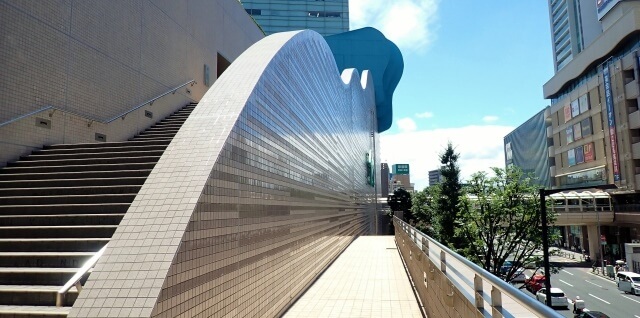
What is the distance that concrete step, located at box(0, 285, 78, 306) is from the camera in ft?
11.4

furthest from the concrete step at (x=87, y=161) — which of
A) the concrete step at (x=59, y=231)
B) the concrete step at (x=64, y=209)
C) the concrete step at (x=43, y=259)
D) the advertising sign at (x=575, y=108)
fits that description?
the advertising sign at (x=575, y=108)

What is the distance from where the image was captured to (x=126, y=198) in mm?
5332

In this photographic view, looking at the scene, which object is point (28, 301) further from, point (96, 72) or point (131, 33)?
point (131, 33)

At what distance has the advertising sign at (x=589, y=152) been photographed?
128ft

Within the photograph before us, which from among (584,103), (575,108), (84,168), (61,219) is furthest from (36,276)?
(575,108)

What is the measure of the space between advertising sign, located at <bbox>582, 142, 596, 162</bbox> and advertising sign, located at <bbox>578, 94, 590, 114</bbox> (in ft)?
11.5

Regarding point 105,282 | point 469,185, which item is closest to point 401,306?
point 105,282

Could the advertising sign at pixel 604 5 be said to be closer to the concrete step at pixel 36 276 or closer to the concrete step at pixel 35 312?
the concrete step at pixel 36 276

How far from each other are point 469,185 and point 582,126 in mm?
24993

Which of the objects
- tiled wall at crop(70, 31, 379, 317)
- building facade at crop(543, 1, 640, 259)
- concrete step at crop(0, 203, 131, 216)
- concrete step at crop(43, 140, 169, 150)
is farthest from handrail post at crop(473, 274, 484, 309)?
building facade at crop(543, 1, 640, 259)

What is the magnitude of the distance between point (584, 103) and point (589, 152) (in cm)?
489

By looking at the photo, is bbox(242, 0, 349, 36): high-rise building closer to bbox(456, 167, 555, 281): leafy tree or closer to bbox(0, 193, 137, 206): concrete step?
bbox(456, 167, 555, 281): leafy tree

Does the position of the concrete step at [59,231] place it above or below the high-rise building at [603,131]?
below

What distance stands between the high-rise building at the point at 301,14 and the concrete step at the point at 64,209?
5534cm
